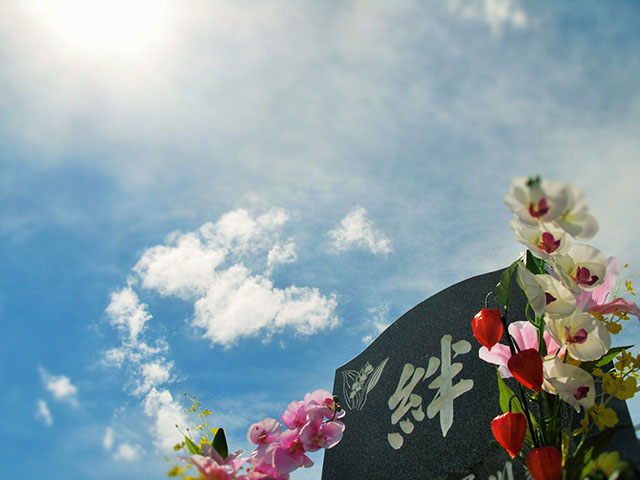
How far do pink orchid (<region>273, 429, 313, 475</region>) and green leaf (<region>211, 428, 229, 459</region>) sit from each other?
0.19 m

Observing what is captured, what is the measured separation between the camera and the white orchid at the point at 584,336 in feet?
4.19

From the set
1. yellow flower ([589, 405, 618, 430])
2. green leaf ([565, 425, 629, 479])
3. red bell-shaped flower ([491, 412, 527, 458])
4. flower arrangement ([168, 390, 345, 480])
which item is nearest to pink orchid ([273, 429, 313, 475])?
flower arrangement ([168, 390, 345, 480])

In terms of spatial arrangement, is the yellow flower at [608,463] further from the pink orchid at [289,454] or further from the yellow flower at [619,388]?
the pink orchid at [289,454]

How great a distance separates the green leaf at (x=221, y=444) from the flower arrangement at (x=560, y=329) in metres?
0.82

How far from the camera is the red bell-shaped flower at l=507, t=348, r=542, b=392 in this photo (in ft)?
4.16

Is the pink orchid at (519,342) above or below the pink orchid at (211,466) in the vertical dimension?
above

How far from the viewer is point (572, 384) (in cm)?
126

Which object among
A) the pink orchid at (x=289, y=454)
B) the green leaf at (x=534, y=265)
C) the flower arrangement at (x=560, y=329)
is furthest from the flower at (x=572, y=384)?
the pink orchid at (x=289, y=454)

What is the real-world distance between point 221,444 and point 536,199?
1.15 m

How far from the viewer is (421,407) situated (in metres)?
2.21

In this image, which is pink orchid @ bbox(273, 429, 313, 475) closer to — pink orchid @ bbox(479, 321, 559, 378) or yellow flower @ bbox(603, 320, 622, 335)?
pink orchid @ bbox(479, 321, 559, 378)

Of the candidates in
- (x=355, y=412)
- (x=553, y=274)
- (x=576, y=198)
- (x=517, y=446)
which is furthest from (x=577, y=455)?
(x=355, y=412)

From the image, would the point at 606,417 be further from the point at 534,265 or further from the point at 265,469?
the point at 265,469

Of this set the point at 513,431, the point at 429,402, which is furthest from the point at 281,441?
the point at 429,402
